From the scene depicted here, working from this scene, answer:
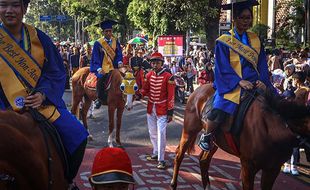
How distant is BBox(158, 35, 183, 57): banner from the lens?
17125 millimetres

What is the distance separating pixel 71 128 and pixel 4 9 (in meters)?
1.08

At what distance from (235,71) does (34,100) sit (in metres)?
3.10

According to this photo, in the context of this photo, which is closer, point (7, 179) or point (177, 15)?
point (7, 179)

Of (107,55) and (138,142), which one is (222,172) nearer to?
(138,142)

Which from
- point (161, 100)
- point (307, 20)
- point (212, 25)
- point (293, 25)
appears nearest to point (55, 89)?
point (161, 100)

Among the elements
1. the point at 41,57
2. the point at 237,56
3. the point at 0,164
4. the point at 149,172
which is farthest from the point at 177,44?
the point at 0,164

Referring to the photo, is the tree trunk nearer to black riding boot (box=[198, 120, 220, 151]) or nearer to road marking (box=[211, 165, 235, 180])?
road marking (box=[211, 165, 235, 180])

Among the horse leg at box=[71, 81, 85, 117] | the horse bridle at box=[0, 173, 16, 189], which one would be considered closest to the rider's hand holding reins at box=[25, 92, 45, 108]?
the horse bridle at box=[0, 173, 16, 189]

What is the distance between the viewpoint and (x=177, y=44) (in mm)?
17281

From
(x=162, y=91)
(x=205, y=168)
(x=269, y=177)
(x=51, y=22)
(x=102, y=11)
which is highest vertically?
(x=51, y=22)

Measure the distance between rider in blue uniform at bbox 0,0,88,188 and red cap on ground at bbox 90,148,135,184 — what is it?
0.97 meters

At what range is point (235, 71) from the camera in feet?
18.6

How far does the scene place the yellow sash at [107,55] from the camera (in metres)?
9.58

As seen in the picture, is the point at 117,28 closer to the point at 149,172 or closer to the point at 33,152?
the point at 149,172
